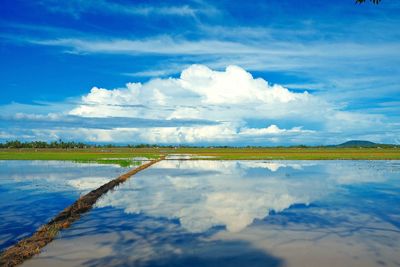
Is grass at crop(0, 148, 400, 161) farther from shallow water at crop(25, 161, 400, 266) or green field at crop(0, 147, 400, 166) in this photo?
shallow water at crop(25, 161, 400, 266)

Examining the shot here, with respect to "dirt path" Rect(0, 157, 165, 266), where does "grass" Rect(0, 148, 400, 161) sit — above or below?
above

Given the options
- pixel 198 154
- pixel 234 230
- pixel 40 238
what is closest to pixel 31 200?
pixel 40 238

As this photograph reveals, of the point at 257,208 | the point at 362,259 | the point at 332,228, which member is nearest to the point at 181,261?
the point at 362,259

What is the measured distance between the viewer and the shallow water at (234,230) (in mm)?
8188

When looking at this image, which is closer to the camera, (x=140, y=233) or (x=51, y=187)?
(x=140, y=233)

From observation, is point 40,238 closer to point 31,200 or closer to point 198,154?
point 31,200

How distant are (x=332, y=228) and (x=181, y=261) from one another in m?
5.17

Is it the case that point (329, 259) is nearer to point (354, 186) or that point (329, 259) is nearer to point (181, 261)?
point (181, 261)

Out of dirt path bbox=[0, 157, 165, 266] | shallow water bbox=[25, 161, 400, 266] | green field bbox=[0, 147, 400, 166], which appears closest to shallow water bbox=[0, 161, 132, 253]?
dirt path bbox=[0, 157, 165, 266]

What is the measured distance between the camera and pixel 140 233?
10336 millimetres

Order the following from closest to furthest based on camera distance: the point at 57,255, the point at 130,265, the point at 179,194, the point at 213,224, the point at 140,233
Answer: the point at 130,265 → the point at 57,255 → the point at 140,233 → the point at 213,224 → the point at 179,194

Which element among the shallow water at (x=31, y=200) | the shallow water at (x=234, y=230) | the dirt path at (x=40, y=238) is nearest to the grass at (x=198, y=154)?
the shallow water at (x=31, y=200)

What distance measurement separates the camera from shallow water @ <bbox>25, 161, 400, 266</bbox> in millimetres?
8188

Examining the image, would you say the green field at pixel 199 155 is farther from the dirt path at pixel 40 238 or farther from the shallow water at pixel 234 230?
the dirt path at pixel 40 238
